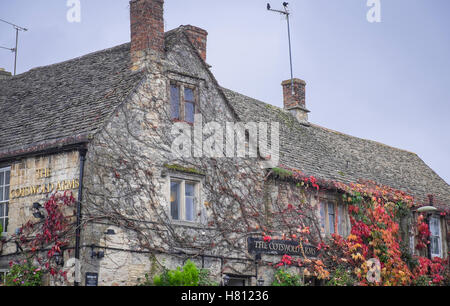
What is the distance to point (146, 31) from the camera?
64.6ft

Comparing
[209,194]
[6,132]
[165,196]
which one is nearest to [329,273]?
[209,194]

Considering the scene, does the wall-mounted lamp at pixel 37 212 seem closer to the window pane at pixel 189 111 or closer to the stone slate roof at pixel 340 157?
the window pane at pixel 189 111

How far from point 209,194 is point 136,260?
10.7ft

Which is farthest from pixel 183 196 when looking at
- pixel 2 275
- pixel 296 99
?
pixel 296 99

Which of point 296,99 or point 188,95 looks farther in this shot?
point 296,99

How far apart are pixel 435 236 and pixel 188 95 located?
1294 cm

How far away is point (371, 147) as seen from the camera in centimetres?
3183

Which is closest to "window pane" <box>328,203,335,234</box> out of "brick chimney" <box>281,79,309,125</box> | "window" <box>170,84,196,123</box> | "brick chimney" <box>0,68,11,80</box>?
"brick chimney" <box>281,79,309,125</box>

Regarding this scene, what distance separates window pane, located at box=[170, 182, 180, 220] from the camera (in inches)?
745

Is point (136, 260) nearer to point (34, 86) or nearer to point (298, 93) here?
point (34, 86)

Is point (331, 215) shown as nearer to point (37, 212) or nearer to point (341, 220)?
point (341, 220)

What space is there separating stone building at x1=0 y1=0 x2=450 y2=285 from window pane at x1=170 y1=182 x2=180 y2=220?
1.2 inches

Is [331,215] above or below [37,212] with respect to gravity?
above

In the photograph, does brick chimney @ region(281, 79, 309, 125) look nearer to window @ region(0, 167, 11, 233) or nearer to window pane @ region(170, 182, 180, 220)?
window pane @ region(170, 182, 180, 220)
